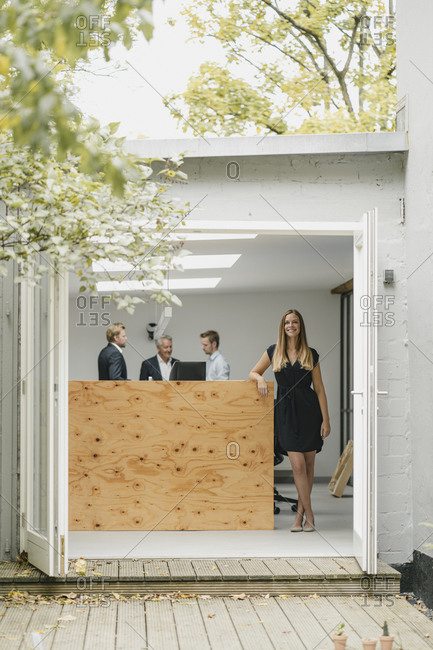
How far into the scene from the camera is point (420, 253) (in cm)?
568

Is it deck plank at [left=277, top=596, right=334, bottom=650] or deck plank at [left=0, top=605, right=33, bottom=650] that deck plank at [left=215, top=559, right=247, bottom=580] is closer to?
deck plank at [left=277, top=596, right=334, bottom=650]

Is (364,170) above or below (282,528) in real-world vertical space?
above

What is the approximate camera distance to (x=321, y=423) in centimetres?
658

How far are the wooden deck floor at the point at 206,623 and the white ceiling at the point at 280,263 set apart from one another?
3773 mm

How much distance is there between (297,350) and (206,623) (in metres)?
2.50

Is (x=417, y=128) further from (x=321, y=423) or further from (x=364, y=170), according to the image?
(x=321, y=423)

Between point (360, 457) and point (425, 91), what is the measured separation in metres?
2.43

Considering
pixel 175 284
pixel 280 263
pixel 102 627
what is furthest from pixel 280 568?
pixel 175 284

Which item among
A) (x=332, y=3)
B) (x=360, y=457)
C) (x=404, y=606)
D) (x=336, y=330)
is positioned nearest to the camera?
(x=404, y=606)

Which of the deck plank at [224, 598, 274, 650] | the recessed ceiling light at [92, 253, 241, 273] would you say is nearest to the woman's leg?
the deck plank at [224, 598, 274, 650]

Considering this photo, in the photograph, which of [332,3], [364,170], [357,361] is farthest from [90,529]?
[332,3]

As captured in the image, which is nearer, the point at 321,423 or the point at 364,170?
the point at 364,170

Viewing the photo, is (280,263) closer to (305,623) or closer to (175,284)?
(175,284)

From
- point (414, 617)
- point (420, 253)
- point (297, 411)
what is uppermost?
point (420, 253)
